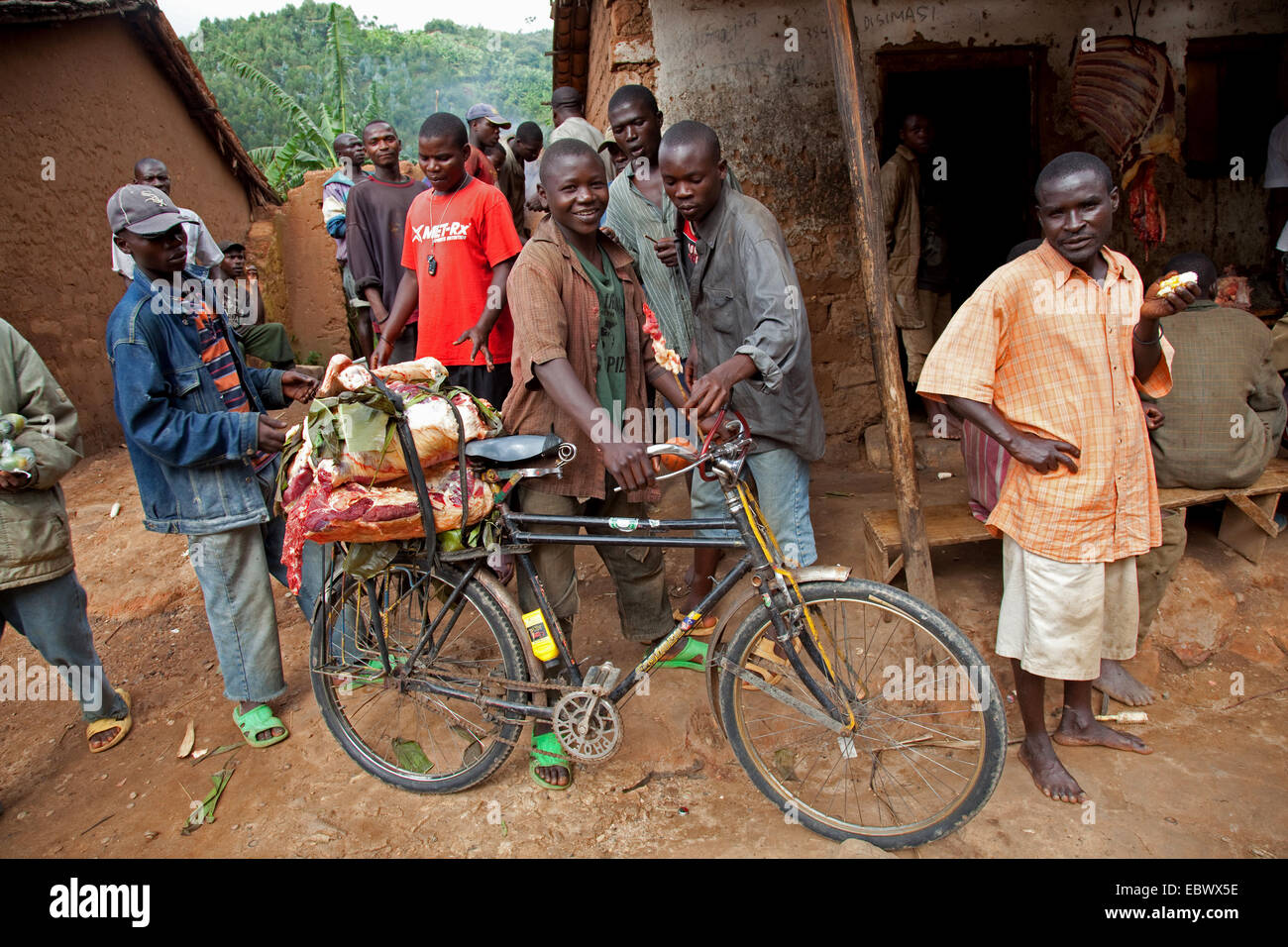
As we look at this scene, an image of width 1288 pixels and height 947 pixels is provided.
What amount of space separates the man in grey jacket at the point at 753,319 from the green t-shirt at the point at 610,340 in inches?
12.8

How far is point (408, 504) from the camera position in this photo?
2625 millimetres

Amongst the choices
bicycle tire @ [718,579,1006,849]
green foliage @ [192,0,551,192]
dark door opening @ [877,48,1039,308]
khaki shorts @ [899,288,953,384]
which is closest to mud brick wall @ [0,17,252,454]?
bicycle tire @ [718,579,1006,849]

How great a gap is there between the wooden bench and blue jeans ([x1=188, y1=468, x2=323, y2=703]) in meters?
2.41

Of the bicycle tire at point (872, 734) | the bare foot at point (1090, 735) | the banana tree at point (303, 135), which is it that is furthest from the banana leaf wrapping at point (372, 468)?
the banana tree at point (303, 135)

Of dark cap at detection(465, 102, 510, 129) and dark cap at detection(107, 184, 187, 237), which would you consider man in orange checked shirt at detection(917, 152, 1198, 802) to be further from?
dark cap at detection(465, 102, 510, 129)

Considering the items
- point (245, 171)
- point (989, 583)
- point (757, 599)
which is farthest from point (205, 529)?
point (245, 171)

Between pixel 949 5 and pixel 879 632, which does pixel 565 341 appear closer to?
pixel 879 632

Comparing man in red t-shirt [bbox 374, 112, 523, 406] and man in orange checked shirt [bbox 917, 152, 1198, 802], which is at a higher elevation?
man in red t-shirt [bbox 374, 112, 523, 406]

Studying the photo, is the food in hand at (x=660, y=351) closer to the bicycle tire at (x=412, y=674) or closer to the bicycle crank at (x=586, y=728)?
the bicycle tire at (x=412, y=674)

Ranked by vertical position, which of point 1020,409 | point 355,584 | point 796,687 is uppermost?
point 1020,409

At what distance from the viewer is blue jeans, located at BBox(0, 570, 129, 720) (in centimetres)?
326

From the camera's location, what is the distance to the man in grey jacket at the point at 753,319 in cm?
282

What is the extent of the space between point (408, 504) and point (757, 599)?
114 cm

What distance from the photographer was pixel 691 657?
3533 millimetres
